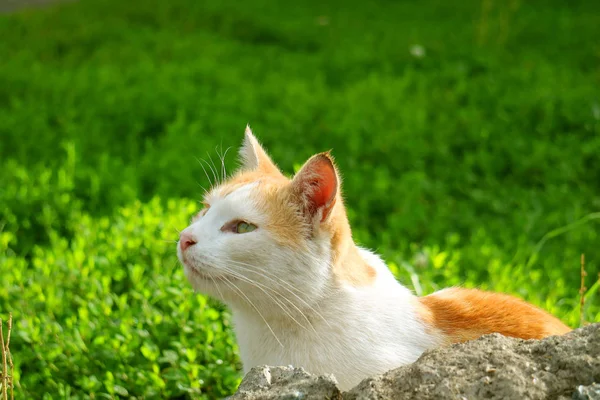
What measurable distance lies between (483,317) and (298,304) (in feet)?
2.34

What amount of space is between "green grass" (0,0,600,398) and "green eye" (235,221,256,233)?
83 centimetres

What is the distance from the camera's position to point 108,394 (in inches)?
123

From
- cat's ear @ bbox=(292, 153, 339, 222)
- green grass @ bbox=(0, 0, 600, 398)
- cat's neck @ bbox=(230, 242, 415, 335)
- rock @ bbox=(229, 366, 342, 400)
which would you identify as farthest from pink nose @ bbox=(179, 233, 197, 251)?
green grass @ bbox=(0, 0, 600, 398)

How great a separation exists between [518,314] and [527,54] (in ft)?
19.5

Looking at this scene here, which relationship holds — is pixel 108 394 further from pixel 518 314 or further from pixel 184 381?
pixel 518 314

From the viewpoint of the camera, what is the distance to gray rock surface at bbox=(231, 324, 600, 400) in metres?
2.06

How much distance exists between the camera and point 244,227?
2.67 metres

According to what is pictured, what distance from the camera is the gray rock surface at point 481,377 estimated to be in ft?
6.77

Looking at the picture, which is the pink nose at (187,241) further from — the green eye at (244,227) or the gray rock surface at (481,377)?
the gray rock surface at (481,377)

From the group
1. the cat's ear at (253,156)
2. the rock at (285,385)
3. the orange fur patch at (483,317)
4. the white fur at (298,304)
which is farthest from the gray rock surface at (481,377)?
the cat's ear at (253,156)

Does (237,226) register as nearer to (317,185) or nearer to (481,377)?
(317,185)

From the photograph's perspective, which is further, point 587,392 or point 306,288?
point 306,288

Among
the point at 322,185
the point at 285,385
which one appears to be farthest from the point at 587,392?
the point at 322,185

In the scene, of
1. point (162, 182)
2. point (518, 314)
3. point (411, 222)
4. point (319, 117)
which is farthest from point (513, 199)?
point (518, 314)
